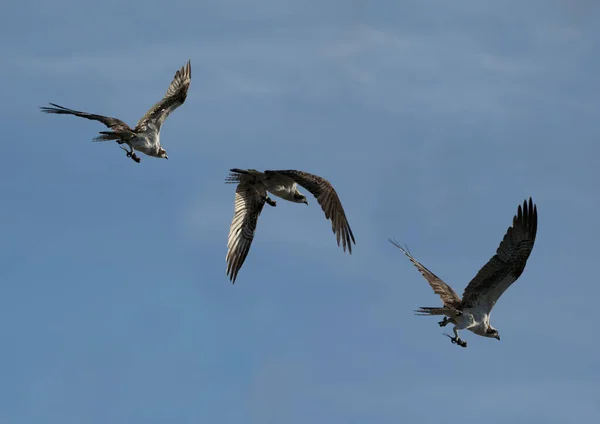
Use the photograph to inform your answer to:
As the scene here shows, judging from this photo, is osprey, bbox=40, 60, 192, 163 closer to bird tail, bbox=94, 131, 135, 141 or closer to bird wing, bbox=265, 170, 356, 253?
bird tail, bbox=94, 131, 135, 141

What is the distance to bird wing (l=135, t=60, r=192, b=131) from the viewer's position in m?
39.8

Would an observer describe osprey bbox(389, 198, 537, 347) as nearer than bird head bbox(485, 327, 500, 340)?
Yes

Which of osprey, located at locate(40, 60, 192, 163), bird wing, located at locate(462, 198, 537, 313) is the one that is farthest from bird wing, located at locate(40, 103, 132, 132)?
bird wing, located at locate(462, 198, 537, 313)

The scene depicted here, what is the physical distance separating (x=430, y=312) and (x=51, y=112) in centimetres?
1236

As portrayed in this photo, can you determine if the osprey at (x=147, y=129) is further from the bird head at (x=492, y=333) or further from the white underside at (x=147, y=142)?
the bird head at (x=492, y=333)

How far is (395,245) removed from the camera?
39.0 metres

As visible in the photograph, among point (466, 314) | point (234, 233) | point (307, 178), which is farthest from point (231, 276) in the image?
point (466, 314)

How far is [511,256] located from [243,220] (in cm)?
931

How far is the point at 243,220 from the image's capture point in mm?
39844

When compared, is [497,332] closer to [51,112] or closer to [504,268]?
[504,268]

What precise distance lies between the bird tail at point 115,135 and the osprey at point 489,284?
35.2 ft

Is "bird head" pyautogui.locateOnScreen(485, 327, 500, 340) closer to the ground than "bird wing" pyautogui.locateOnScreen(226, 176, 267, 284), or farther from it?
closer to the ground

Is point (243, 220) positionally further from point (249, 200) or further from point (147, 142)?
point (147, 142)

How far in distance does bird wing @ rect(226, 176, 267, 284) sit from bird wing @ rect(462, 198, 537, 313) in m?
7.95
